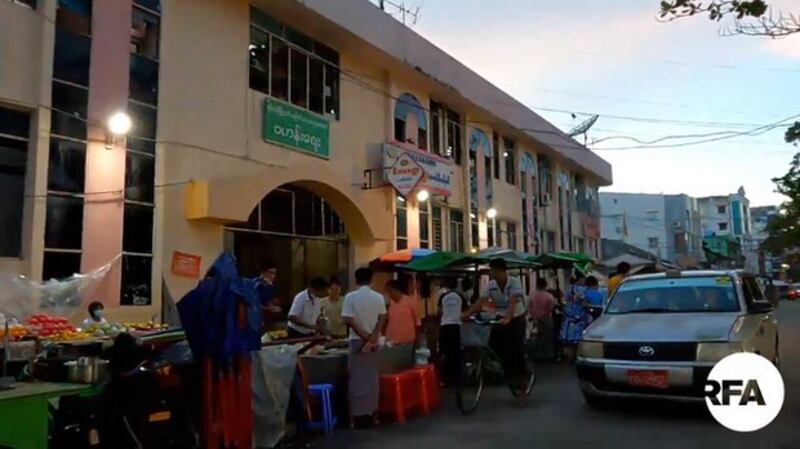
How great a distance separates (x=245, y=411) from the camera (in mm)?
6500

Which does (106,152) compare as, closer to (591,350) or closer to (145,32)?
(145,32)

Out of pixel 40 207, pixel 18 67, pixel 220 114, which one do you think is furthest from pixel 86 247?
pixel 220 114

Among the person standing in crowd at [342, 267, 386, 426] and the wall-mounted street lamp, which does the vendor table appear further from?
the wall-mounted street lamp

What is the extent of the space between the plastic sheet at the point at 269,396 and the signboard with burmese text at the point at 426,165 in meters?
10.2

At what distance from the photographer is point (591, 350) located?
26.9ft

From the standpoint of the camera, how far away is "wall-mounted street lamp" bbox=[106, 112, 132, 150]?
1113 centimetres

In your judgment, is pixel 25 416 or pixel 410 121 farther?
pixel 410 121

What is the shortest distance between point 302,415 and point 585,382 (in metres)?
3.34

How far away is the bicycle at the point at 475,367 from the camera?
8.65 metres

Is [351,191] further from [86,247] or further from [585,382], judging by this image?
[585,382]

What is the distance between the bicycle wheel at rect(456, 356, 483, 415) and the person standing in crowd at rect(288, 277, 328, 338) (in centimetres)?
227

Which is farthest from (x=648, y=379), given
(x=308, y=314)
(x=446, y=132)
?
(x=446, y=132)

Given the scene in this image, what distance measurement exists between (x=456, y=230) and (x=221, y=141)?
414 inches

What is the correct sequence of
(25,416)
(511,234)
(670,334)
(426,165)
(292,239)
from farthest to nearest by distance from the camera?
1. (511,234)
2. (426,165)
3. (292,239)
4. (670,334)
5. (25,416)
